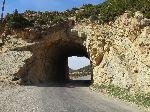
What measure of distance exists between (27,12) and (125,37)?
17350mm

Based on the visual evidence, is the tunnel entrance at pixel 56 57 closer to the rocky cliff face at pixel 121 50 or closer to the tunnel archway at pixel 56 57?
the tunnel archway at pixel 56 57

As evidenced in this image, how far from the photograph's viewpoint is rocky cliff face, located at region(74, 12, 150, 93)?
85.5ft

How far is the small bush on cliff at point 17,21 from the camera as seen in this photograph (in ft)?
128

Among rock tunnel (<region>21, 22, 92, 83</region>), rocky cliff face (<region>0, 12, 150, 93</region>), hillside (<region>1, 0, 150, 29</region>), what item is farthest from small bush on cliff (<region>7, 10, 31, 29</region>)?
rock tunnel (<region>21, 22, 92, 83</region>)

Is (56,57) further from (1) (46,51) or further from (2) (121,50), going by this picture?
(2) (121,50)

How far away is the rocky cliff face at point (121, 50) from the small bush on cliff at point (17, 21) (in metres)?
6.18

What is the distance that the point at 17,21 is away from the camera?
39.3 metres

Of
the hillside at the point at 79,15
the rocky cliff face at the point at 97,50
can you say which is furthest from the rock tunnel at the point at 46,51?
the hillside at the point at 79,15

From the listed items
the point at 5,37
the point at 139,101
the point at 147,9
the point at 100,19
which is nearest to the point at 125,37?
the point at 147,9

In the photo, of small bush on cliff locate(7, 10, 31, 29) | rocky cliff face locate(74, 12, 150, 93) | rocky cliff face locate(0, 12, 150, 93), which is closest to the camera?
rocky cliff face locate(74, 12, 150, 93)

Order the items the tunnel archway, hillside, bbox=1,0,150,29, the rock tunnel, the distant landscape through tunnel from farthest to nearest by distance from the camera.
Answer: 1. the distant landscape through tunnel
2. the tunnel archway
3. the rock tunnel
4. hillside, bbox=1,0,150,29

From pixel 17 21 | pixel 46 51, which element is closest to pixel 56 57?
pixel 46 51

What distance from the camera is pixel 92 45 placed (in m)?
36.2

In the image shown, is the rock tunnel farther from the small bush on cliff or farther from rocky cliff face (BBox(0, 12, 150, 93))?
the small bush on cliff
